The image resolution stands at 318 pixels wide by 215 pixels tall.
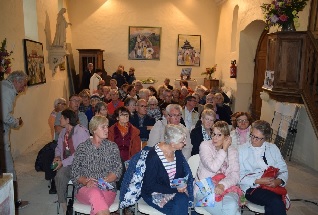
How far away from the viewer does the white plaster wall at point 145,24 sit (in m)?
13.1

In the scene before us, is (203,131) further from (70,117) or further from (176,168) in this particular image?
(70,117)

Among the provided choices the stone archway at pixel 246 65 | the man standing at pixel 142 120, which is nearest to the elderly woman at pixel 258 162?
the man standing at pixel 142 120

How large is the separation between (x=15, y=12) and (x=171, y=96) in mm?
3771

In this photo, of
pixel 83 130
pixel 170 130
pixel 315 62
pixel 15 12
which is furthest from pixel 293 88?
pixel 15 12

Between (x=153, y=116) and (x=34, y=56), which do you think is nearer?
(x=153, y=116)

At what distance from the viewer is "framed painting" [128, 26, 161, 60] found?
43.4 ft

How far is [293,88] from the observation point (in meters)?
5.82

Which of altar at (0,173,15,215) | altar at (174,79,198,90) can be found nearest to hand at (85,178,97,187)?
altar at (0,173,15,215)

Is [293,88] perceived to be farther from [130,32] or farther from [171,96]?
[130,32]

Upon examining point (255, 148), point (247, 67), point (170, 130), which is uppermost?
point (247, 67)

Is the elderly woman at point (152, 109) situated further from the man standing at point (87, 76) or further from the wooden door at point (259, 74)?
the man standing at point (87, 76)

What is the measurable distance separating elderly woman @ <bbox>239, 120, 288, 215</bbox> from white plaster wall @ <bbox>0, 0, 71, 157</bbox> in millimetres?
4585

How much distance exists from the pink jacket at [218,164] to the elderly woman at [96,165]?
3.06 ft

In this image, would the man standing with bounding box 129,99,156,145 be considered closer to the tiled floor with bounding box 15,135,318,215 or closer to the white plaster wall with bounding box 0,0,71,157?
the tiled floor with bounding box 15,135,318,215
